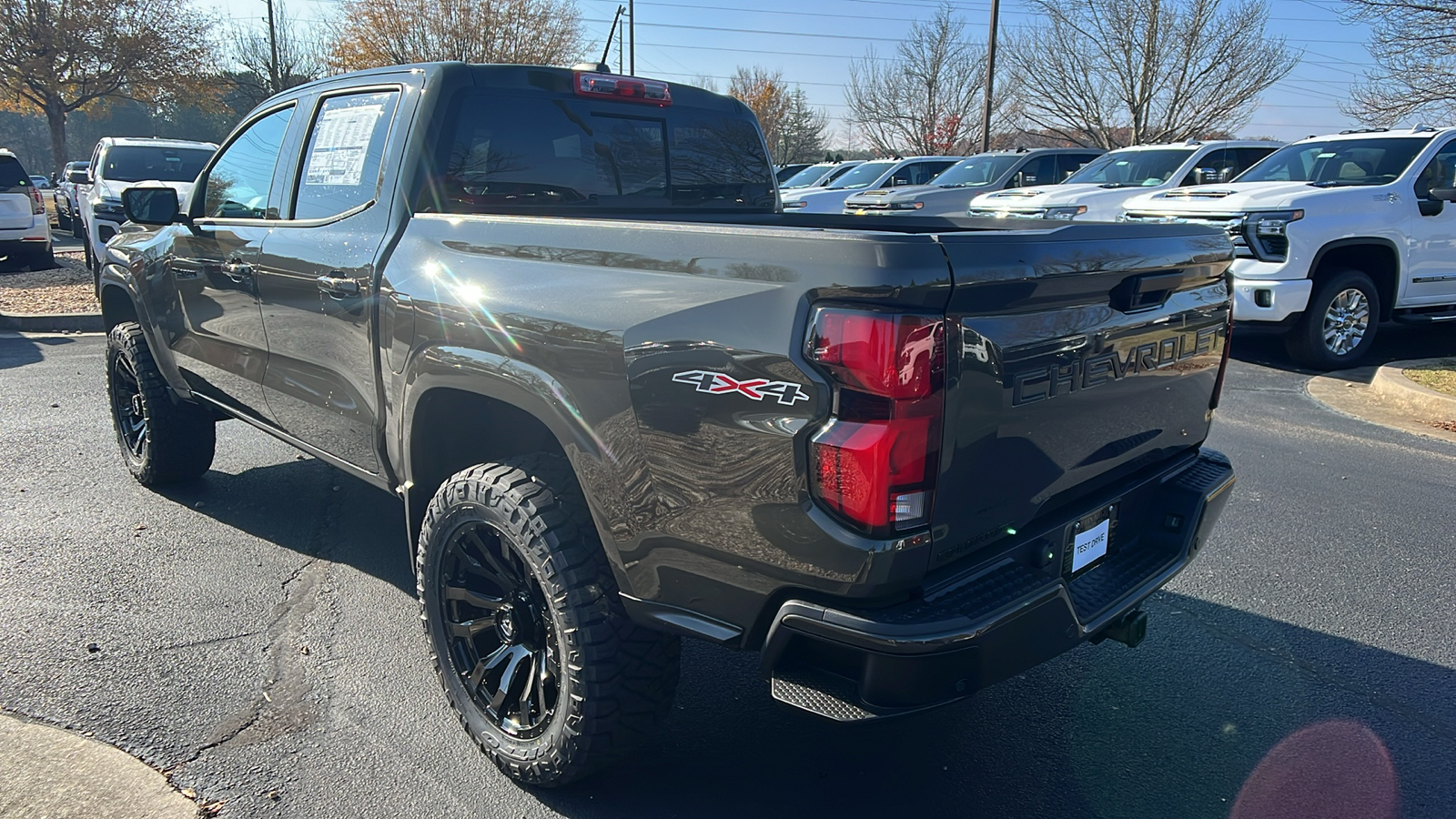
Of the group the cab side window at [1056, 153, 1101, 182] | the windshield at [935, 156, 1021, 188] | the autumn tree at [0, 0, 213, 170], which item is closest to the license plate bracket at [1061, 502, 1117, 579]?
the windshield at [935, 156, 1021, 188]

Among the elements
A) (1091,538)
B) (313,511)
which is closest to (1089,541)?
(1091,538)

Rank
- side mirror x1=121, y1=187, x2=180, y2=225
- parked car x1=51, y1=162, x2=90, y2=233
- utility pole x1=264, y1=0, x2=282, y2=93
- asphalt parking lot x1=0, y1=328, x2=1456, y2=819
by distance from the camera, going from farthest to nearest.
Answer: utility pole x1=264, y1=0, x2=282, y2=93 < parked car x1=51, y1=162, x2=90, y2=233 < side mirror x1=121, y1=187, x2=180, y2=225 < asphalt parking lot x1=0, y1=328, x2=1456, y2=819

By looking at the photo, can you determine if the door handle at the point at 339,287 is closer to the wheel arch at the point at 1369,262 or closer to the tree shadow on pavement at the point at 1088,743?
the tree shadow on pavement at the point at 1088,743

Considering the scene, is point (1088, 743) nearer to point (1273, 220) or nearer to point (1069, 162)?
point (1273, 220)

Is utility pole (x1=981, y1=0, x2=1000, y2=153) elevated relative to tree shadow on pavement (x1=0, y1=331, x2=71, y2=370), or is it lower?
elevated

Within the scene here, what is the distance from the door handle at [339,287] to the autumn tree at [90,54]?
29.0 m

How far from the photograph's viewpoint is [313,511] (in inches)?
191

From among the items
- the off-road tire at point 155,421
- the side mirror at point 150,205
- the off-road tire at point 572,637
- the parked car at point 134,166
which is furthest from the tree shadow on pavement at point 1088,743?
the parked car at point 134,166

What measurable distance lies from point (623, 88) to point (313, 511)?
2732 millimetres

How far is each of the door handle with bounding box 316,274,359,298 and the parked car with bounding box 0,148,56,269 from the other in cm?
1313

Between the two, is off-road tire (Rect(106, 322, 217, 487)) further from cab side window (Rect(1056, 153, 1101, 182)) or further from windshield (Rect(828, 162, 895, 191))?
windshield (Rect(828, 162, 895, 191))

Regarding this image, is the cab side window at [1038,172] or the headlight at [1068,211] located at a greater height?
the cab side window at [1038,172]

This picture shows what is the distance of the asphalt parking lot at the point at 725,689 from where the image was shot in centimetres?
266

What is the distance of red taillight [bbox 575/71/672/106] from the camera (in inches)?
139
